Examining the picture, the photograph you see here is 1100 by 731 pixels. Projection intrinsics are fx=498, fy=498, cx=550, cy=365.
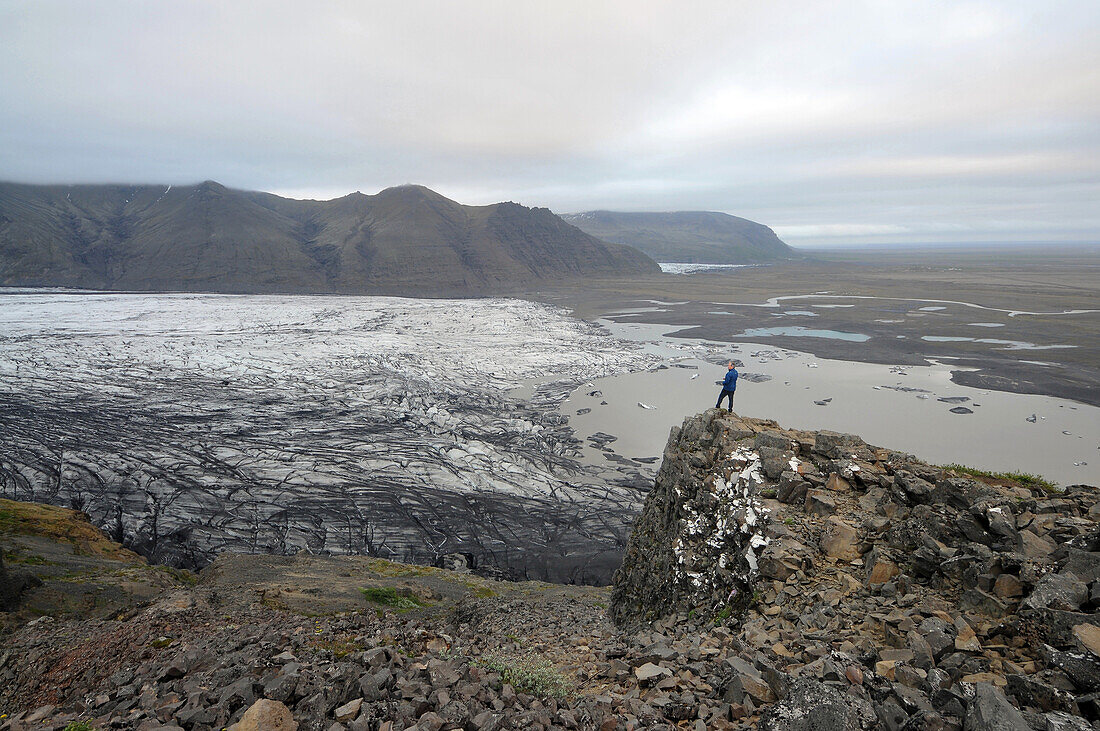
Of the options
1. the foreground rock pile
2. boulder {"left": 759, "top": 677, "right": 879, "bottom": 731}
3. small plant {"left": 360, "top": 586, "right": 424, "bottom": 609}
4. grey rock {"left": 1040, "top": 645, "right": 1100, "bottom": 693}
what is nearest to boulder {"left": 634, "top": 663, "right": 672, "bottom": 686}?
the foreground rock pile

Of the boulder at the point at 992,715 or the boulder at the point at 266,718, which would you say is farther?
the boulder at the point at 266,718

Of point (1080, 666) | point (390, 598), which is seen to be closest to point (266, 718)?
point (1080, 666)

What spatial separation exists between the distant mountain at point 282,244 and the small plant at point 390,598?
257 feet

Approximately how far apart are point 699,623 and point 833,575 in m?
2.04

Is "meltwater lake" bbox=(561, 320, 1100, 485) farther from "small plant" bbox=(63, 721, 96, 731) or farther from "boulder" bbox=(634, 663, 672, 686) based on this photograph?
"small plant" bbox=(63, 721, 96, 731)

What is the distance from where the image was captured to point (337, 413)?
2677 cm

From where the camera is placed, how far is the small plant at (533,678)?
507cm

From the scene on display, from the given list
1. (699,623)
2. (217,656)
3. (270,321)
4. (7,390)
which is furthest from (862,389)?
(270,321)

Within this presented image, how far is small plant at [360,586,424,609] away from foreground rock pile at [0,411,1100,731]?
120cm

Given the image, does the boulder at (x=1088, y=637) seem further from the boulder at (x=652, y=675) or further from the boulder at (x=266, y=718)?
the boulder at (x=266, y=718)

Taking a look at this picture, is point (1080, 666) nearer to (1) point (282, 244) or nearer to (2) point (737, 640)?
(2) point (737, 640)

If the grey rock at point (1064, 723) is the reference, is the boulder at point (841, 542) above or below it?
below

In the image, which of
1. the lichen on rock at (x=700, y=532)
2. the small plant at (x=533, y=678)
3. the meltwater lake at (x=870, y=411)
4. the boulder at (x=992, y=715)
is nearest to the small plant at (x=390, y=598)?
the lichen on rock at (x=700, y=532)

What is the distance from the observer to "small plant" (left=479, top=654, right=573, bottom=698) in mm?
5074
